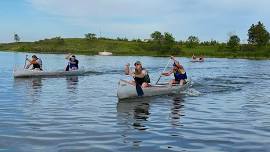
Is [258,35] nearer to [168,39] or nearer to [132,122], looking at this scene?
[168,39]

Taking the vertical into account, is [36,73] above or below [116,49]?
below

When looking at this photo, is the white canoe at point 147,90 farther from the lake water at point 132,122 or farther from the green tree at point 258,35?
the green tree at point 258,35

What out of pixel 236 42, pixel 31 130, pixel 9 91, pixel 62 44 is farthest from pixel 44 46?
pixel 31 130

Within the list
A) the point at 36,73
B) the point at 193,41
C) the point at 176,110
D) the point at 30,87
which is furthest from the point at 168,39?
the point at 176,110

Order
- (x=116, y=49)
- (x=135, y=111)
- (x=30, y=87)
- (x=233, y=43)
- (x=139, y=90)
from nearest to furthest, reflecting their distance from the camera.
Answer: (x=135, y=111) → (x=139, y=90) → (x=30, y=87) → (x=233, y=43) → (x=116, y=49)

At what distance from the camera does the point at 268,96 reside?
27.5 metres

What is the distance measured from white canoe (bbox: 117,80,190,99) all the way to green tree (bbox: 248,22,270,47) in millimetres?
105072

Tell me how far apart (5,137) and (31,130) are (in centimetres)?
132

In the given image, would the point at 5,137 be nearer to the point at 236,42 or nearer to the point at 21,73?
the point at 21,73

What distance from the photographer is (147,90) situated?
25.4m

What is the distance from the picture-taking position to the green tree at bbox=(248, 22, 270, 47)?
12875cm

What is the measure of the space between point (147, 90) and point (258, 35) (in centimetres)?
10984

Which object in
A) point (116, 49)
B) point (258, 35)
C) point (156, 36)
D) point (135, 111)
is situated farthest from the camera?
point (156, 36)

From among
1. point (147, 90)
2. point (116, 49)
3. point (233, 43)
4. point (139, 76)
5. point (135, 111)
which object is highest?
point (233, 43)
